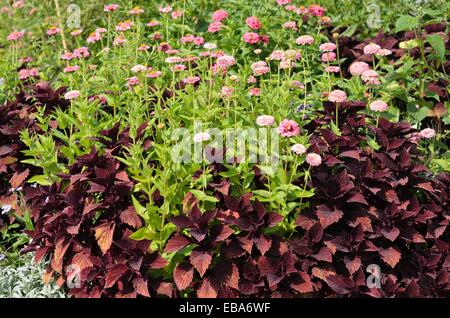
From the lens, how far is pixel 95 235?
306 centimetres

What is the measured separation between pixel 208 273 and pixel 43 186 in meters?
0.91

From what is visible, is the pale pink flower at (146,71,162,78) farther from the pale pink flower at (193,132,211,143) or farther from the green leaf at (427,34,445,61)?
the green leaf at (427,34,445,61)

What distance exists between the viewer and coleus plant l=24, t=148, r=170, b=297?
2.93 m

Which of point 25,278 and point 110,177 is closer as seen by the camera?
point 110,177

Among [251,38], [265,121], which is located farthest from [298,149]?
[251,38]

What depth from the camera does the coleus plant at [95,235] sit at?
2.93 metres

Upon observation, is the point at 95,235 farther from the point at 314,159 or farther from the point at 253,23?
the point at 253,23

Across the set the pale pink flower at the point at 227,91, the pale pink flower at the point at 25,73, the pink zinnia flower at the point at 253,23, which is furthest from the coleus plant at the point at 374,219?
the pale pink flower at the point at 25,73

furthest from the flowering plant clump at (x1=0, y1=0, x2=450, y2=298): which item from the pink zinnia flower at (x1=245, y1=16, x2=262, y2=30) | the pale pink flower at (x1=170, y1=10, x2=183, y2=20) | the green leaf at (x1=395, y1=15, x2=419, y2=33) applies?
the pale pink flower at (x1=170, y1=10, x2=183, y2=20)

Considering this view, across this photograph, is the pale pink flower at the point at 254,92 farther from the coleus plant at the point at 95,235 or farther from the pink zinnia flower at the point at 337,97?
the coleus plant at the point at 95,235

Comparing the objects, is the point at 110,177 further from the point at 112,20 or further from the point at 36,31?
the point at 36,31

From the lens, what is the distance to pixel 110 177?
9.90ft
